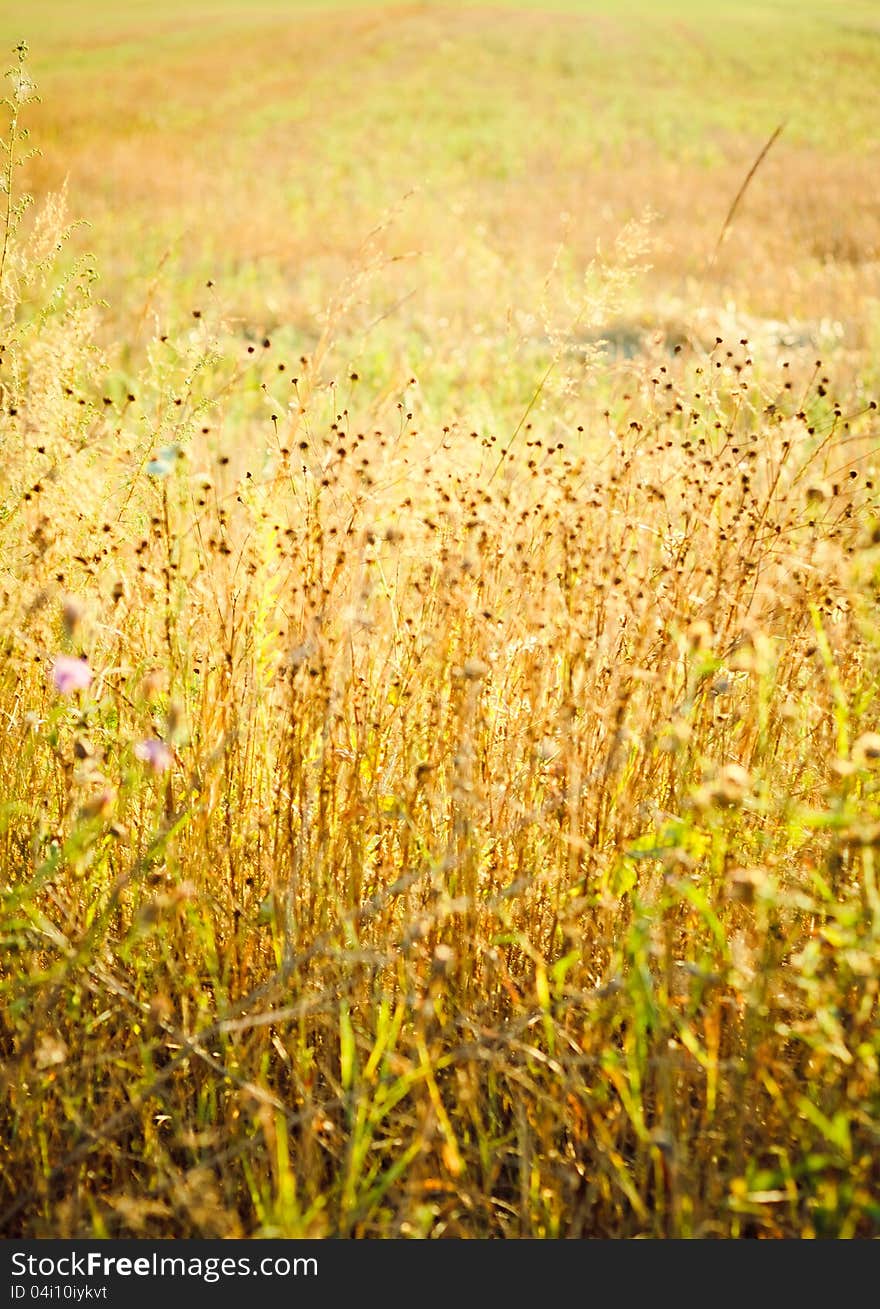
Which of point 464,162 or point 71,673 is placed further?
point 464,162

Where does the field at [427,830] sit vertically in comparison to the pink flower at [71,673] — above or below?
below

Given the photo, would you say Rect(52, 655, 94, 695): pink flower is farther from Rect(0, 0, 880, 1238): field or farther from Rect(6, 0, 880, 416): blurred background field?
Rect(6, 0, 880, 416): blurred background field

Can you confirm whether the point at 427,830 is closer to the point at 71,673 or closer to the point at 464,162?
the point at 71,673

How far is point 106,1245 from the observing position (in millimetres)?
1402

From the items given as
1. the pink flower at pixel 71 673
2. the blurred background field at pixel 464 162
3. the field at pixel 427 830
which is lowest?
the field at pixel 427 830

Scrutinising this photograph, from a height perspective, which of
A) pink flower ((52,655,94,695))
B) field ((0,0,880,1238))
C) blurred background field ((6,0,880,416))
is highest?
blurred background field ((6,0,880,416))

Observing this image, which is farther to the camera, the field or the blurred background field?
the blurred background field

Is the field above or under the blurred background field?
under

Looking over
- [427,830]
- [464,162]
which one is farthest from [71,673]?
[464,162]

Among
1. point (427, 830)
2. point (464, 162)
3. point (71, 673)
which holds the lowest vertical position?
point (427, 830)

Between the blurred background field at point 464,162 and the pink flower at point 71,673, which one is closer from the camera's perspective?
the pink flower at point 71,673

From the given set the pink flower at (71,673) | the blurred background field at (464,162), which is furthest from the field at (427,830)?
Result: the blurred background field at (464,162)

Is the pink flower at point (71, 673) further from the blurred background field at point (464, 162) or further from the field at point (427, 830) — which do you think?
the blurred background field at point (464, 162)

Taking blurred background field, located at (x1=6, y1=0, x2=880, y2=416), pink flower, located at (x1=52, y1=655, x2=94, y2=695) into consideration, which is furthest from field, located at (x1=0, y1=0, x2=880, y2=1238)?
blurred background field, located at (x1=6, y1=0, x2=880, y2=416)
